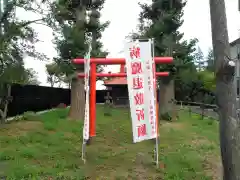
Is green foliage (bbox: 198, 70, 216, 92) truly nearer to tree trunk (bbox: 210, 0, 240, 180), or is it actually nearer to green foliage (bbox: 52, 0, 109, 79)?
green foliage (bbox: 52, 0, 109, 79)

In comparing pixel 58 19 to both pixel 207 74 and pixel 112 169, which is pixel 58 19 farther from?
pixel 207 74

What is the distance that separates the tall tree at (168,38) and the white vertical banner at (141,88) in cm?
741

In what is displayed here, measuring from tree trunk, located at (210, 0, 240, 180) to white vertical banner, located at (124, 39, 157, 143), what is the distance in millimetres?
1609

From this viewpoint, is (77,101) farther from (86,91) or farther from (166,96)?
(86,91)

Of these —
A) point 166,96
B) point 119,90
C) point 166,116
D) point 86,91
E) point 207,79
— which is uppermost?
point 207,79

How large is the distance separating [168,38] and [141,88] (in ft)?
A: 25.6

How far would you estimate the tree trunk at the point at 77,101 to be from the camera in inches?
431

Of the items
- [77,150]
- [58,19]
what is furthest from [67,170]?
[58,19]

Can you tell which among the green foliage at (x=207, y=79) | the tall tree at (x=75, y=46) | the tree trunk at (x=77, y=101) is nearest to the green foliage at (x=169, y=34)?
the tall tree at (x=75, y=46)

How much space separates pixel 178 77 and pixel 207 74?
13.6 m

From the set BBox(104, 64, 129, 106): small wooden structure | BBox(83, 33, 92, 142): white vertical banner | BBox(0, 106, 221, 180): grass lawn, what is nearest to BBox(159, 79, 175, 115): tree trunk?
BBox(0, 106, 221, 180): grass lawn

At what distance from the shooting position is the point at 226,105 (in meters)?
3.88

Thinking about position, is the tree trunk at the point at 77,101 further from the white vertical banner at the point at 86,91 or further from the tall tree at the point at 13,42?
the white vertical banner at the point at 86,91

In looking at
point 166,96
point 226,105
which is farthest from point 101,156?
point 166,96
